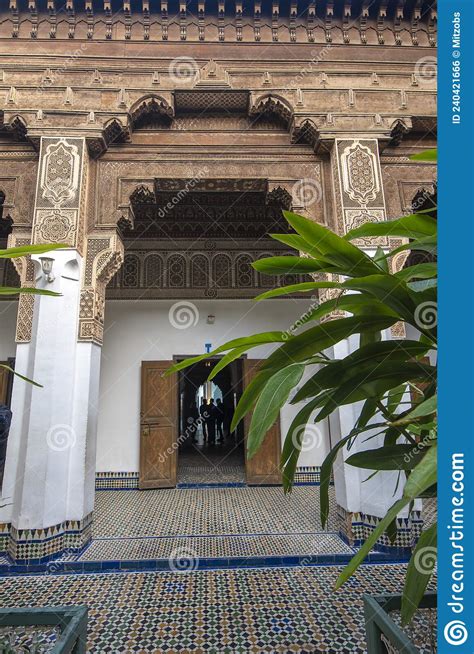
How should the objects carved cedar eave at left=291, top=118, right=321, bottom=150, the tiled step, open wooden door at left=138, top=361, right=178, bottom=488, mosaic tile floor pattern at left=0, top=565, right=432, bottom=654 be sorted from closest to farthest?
mosaic tile floor pattern at left=0, top=565, right=432, bottom=654, the tiled step, carved cedar eave at left=291, top=118, right=321, bottom=150, open wooden door at left=138, top=361, right=178, bottom=488

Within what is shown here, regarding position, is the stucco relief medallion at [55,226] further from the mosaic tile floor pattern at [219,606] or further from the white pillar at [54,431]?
the mosaic tile floor pattern at [219,606]

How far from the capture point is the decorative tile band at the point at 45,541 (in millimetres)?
2168

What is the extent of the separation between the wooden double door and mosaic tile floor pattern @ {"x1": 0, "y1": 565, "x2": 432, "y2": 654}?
1674 millimetres

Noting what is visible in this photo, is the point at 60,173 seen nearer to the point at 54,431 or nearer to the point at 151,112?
the point at 151,112

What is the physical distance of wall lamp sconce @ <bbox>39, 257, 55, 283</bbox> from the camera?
7.96ft

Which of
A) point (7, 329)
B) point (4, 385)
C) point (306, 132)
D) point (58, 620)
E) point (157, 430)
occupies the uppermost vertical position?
point (306, 132)

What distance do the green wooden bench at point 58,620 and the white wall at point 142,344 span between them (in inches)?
125

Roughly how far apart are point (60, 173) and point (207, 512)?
2.70 meters

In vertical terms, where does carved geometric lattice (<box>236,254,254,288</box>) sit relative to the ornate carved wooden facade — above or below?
below

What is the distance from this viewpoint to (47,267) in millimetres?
2434

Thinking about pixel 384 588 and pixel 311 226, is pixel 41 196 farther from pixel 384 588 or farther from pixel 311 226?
pixel 384 588

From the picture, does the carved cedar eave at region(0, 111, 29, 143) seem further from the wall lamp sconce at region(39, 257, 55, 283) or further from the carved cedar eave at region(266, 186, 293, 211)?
the carved cedar eave at region(266, 186, 293, 211)

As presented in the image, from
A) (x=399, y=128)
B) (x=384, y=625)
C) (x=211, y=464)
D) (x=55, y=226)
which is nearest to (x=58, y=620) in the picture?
(x=384, y=625)

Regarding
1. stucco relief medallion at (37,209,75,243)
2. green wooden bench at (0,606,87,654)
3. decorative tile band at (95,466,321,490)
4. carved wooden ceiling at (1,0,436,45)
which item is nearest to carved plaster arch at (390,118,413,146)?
carved wooden ceiling at (1,0,436,45)
